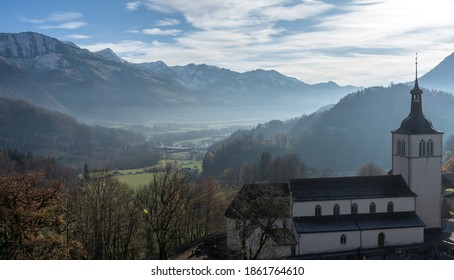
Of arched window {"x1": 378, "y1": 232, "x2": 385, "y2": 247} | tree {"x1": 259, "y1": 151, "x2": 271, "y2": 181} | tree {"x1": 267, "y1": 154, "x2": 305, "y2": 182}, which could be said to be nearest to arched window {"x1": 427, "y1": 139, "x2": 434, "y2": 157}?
arched window {"x1": 378, "y1": 232, "x2": 385, "y2": 247}

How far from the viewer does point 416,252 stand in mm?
28141

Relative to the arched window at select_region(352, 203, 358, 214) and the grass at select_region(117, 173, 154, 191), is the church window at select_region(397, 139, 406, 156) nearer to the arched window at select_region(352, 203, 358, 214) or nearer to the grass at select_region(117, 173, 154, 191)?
the arched window at select_region(352, 203, 358, 214)

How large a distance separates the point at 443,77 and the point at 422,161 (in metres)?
136

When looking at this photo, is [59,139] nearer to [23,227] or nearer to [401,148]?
[401,148]

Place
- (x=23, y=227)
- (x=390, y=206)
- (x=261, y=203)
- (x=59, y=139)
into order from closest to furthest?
(x=23, y=227)
(x=261, y=203)
(x=390, y=206)
(x=59, y=139)

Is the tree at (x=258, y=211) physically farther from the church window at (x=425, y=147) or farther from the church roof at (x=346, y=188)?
the church window at (x=425, y=147)

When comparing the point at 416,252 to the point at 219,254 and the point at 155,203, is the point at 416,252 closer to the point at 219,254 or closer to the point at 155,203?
the point at 219,254

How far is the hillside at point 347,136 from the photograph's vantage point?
99.2m

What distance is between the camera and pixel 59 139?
13225cm

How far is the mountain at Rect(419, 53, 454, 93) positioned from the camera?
484 feet

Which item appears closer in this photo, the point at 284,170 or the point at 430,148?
the point at 430,148

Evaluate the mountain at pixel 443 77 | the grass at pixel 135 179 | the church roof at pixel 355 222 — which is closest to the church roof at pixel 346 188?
the church roof at pixel 355 222

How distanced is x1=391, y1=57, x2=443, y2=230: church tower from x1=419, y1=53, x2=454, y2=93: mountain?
125082 millimetres

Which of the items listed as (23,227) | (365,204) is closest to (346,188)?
(365,204)
